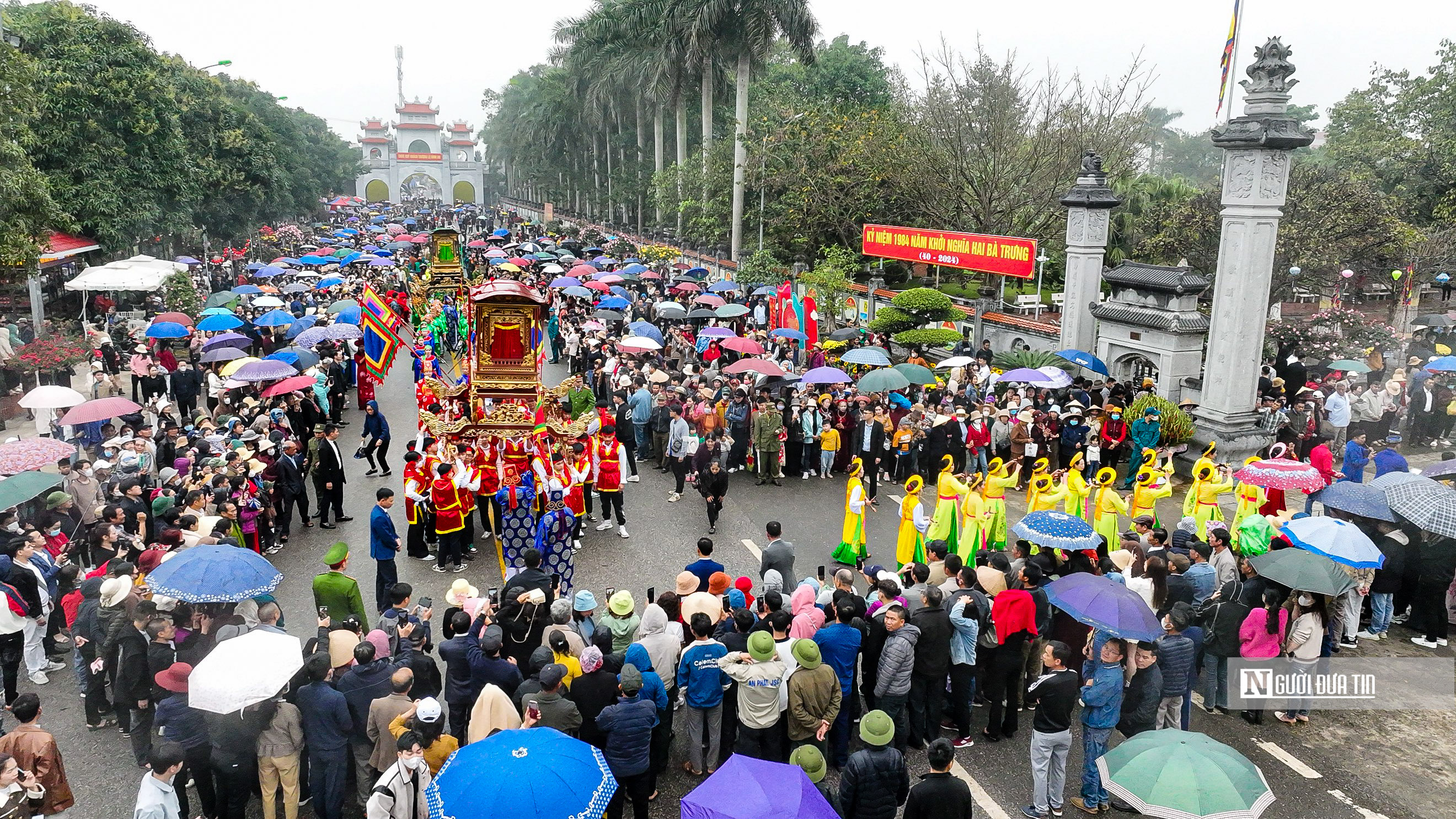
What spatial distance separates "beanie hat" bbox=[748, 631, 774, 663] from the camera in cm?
640

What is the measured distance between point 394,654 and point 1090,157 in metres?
16.1

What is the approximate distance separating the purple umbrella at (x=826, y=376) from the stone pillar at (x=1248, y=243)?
236 inches

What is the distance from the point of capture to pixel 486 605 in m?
7.32

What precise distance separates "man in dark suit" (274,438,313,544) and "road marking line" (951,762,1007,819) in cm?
864

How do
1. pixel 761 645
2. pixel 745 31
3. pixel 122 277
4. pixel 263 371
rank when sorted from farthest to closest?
pixel 745 31 → pixel 122 277 → pixel 263 371 → pixel 761 645

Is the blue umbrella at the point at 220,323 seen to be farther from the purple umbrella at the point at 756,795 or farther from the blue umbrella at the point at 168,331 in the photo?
the purple umbrella at the point at 756,795

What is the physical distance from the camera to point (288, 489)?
11805mm

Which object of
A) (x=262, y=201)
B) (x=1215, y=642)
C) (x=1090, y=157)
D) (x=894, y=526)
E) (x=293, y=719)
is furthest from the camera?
(x=262, y=201)

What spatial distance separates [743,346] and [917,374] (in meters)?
3.45

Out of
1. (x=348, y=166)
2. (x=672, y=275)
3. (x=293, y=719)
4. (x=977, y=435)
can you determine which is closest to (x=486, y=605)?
(x=293, y=719)

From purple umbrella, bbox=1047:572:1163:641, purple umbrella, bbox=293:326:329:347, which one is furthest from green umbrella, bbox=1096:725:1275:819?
purple umbrella, bbox=293:326:329:347

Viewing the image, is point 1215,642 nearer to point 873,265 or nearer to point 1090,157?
point 1090,157

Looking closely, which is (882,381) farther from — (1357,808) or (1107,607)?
(1357,808)

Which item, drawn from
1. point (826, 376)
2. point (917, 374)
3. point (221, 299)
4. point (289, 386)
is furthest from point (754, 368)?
point (221, 299)
